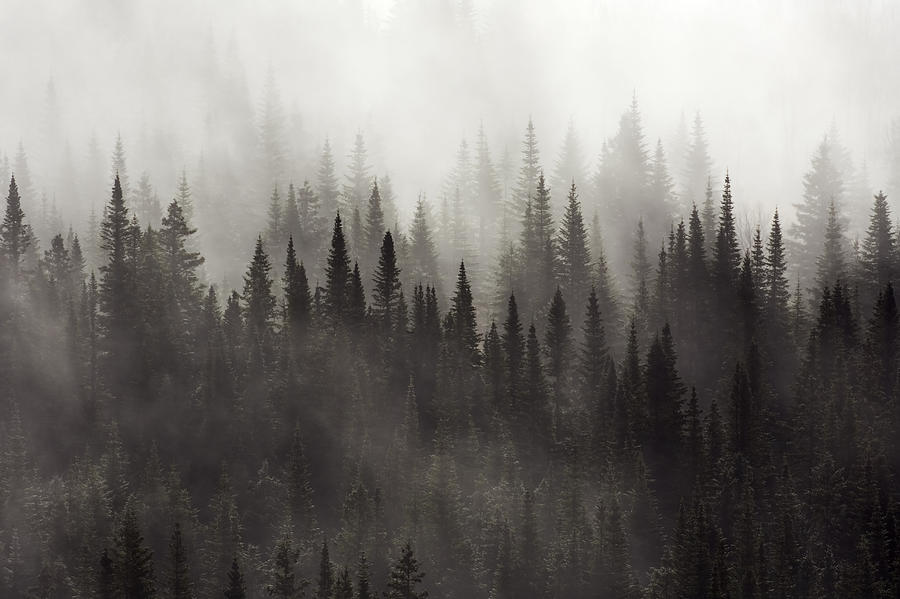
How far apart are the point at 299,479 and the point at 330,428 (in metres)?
8.22

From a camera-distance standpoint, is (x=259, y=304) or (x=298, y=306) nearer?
(x=298, y=306)

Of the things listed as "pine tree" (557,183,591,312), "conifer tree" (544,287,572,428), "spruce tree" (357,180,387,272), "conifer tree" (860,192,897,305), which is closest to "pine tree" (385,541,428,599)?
"conifer tree" (544,287,572,428)

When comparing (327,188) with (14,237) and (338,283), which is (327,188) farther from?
(14,237)

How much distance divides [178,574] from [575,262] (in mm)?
51745

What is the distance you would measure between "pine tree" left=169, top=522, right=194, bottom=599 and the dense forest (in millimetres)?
316

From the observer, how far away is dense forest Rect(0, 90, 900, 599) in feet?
328

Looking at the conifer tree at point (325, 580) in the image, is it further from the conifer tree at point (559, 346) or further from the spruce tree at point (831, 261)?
the spruce tree at point (831, 261)

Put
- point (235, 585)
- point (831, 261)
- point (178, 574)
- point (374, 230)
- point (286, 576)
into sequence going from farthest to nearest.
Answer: point (374, 230) → point (831, 261) → point (178, 574) → point (286, 576) → point (235, 585)

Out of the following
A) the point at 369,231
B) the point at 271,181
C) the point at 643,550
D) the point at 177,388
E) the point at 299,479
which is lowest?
the point at 643,550

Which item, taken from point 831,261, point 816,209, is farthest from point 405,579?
point 816,209

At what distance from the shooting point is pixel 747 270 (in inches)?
4892

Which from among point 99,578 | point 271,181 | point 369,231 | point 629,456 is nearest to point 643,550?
point 629,456

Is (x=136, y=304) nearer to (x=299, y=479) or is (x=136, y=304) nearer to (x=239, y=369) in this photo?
(x=239, y=369)

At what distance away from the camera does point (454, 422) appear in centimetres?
11200
